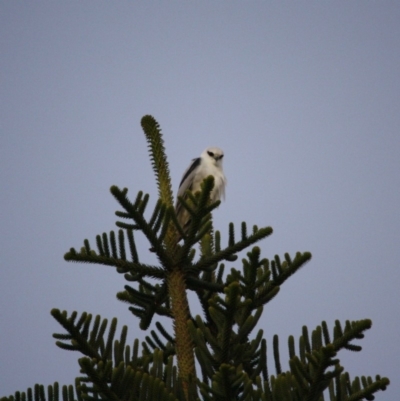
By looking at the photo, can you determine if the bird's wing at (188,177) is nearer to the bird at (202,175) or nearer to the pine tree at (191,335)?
the bird at (202,175)

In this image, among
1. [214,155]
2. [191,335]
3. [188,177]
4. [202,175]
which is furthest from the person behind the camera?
[214,155]

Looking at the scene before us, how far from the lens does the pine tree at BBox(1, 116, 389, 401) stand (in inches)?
104

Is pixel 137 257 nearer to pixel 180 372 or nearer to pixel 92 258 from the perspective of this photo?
pixel 92 258

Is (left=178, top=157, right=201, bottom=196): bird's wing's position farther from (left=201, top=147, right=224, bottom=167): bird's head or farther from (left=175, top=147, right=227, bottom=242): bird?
(left=201, top=147, right=224, bottom=167): bird's head

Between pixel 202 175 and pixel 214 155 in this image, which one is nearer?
pixel 202 175

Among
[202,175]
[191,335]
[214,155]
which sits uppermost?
[214,155]

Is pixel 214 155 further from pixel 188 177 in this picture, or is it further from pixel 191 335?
pixel 191 335

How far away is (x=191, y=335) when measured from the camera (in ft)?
9.94

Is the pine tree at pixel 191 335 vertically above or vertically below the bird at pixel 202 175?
below

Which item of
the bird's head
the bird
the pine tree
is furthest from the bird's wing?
the pine tree

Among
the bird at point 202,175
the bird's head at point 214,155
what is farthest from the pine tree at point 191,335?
the bird's head at point 214,155

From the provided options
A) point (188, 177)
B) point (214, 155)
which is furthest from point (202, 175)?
point (214, 155)

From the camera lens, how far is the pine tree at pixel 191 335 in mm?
2654

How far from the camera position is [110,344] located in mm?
2949
